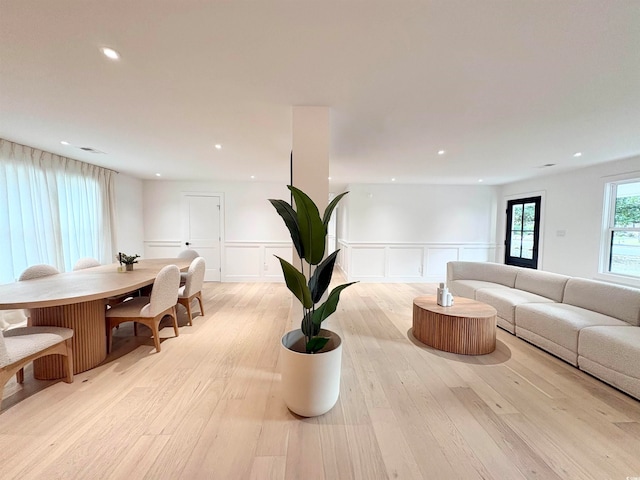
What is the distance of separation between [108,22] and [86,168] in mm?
4162

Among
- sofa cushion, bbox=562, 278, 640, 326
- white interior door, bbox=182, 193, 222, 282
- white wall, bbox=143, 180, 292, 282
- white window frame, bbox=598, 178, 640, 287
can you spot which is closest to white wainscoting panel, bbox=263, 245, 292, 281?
white wall, bbox=143, 180, 292, 282

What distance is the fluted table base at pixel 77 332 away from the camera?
2115mm

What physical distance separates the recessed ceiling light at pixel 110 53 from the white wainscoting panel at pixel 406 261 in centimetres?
555

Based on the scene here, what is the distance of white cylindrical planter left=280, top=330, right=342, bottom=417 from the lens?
1634 millimetres

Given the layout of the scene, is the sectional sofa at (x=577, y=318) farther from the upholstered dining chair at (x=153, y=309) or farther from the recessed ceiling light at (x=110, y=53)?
the recessed ceiling light at (x=110, y=53)

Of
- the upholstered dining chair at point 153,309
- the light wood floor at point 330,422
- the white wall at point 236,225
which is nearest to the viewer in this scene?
the light wood floor at point 330,422

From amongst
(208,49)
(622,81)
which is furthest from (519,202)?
(208,49)

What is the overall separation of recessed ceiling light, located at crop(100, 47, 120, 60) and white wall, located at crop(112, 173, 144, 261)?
14.6ft

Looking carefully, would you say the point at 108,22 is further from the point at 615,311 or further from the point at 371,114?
the point at 615,311

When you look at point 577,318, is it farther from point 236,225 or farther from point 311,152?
point 236,225

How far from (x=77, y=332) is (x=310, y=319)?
6.88 feet

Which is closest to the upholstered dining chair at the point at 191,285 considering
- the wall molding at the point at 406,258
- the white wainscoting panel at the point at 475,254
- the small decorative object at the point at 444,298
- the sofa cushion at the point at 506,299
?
the small decorative object at the point at 444,298

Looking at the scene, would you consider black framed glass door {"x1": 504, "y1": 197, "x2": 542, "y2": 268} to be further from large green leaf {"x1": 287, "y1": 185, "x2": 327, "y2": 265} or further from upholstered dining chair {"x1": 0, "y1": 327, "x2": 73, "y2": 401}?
upholstered dining chair {"x1": 0, "y1": 327, "x2": 73, "y2": 401}

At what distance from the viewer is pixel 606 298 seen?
268 cm
